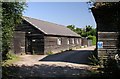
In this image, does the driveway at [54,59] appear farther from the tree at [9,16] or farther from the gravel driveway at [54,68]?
the tree at [9,16]

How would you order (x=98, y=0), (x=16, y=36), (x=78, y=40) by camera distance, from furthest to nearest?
(x=78, y=40)
(x=16, y=36)
(x=98, y=0)

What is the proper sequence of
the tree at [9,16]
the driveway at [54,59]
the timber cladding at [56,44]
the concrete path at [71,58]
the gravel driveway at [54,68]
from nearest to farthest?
the gravel driveway at [54,68] < the tree at [9,16] < the driveway at [54,59] < the concrete path at [71,58] < the timber cladding at [56,44]

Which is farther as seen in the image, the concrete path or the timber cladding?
the timber cladding

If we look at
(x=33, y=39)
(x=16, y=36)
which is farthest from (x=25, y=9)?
(x=33, y=39)

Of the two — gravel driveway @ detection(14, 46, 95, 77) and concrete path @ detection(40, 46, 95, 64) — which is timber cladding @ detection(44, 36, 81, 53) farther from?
gravel driveway @ detection(14, 46, 95, 77)

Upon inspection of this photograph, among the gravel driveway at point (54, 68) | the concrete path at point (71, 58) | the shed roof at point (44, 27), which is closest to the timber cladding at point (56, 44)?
the shed roof at point (44, 27)

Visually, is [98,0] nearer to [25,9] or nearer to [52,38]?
[25,9]

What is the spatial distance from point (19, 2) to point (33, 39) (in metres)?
12.8

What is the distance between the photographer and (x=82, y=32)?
6200 centimetres

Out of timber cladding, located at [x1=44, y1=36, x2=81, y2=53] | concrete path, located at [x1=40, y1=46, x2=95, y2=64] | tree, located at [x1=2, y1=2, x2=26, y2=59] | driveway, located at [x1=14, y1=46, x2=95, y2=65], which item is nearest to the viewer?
tree, located at [x1=2, y1=2, x2=26, y2=59]

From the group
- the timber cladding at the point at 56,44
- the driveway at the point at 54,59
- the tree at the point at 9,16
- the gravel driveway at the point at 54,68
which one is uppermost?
the tree at the point at 9,16

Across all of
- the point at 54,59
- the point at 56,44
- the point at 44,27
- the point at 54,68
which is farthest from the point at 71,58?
the point at 56,44

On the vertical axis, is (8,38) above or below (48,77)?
above

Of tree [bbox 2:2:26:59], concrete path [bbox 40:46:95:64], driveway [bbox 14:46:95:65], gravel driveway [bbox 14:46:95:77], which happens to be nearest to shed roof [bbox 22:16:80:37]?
concrete path [bbox 40:46:95:64]
